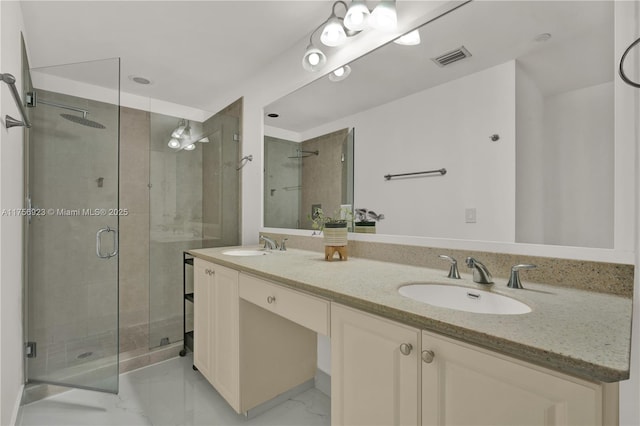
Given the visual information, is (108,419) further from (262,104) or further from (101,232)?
(262,104)

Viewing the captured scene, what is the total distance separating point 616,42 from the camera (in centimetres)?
95

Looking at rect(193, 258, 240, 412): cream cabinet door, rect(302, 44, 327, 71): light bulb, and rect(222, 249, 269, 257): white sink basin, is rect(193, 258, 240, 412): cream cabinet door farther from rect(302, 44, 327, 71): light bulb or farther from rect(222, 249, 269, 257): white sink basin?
rect(302, 44, 327, 71): light bulb

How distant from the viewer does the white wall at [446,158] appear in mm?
1213

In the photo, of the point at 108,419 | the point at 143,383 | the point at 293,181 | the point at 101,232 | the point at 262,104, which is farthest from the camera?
the point at 262,104

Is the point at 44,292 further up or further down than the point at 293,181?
further down

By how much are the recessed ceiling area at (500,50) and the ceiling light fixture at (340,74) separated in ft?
0.10

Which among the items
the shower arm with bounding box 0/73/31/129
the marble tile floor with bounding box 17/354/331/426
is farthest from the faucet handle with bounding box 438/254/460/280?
the shower arm with bounding box 0/73/31/129

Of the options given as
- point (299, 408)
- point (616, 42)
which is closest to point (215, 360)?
point (299, 408)

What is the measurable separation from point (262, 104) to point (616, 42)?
2145 mm

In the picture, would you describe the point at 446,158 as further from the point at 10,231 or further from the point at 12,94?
the point at 10,231

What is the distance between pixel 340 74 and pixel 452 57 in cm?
70

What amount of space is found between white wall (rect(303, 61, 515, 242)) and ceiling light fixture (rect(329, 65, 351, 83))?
0.96 feet

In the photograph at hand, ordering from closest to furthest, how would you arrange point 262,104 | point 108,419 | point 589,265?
1. point 589,265
2. point 108,419
3. point 262,104

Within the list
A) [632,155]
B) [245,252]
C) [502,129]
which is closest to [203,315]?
[245,252]
